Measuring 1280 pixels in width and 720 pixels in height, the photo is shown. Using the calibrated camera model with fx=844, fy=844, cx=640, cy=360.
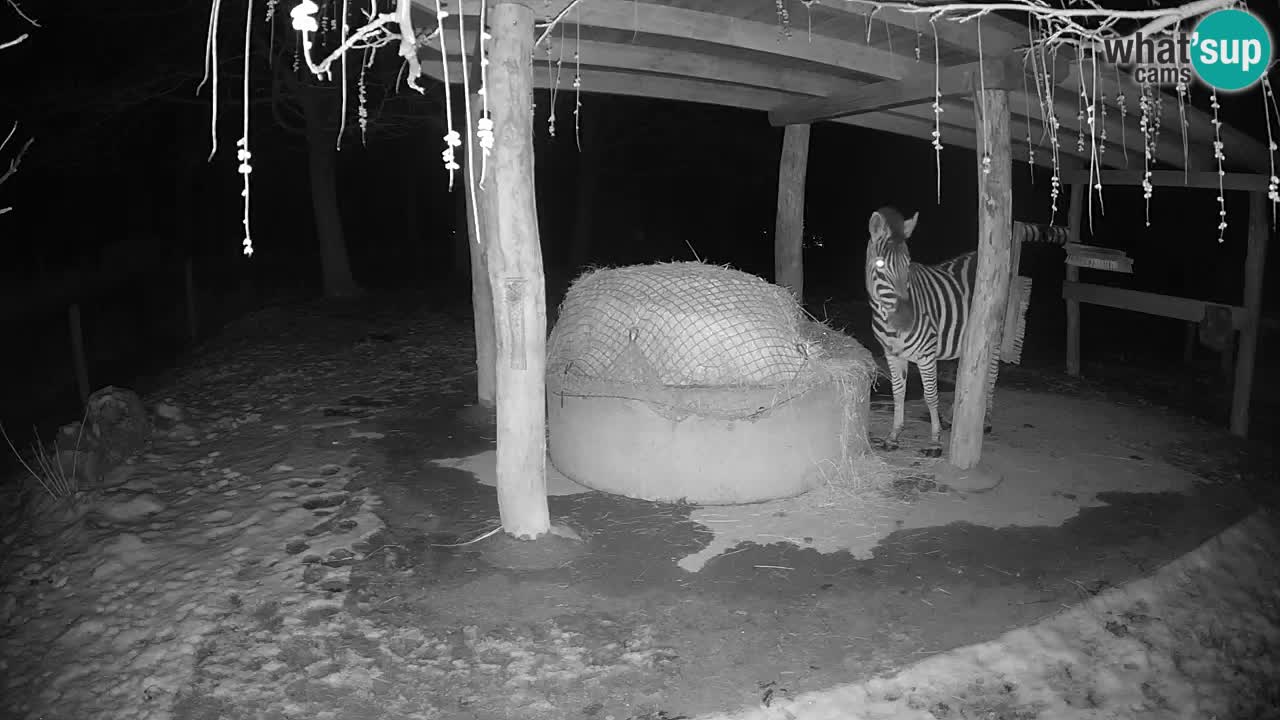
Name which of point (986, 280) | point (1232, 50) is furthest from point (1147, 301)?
point (1232, 50)

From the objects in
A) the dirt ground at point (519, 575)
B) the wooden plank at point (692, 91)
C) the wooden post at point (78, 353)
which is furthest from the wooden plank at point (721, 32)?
the wooden post at point (78, 353)

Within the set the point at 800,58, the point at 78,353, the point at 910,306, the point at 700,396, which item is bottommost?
the point at 78,353

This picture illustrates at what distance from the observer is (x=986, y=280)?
6078 millimetres

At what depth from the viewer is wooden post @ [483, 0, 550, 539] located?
15.3 feet

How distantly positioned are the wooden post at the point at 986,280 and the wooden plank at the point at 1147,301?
10.5 feet

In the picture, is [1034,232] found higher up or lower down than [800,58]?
lower down

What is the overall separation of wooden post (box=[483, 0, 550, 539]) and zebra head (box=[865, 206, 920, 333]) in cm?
326

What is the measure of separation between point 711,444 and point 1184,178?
5.95 metres

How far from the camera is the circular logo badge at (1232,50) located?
470cm

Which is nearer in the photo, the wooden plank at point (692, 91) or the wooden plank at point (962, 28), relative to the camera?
the wooden plank at point (962, 28)

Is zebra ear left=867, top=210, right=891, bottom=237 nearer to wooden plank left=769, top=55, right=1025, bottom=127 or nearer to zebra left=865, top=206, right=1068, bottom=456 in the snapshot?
zebra left=865, top=206, right=1068, bottom=456

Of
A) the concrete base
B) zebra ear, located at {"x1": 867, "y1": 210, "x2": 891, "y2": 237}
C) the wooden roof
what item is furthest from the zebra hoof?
Result: the wooden roof

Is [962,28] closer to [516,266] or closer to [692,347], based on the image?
[692,347]

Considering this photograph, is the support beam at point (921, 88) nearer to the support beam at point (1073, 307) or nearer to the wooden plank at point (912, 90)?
the wooden plank at point (912, 90)
